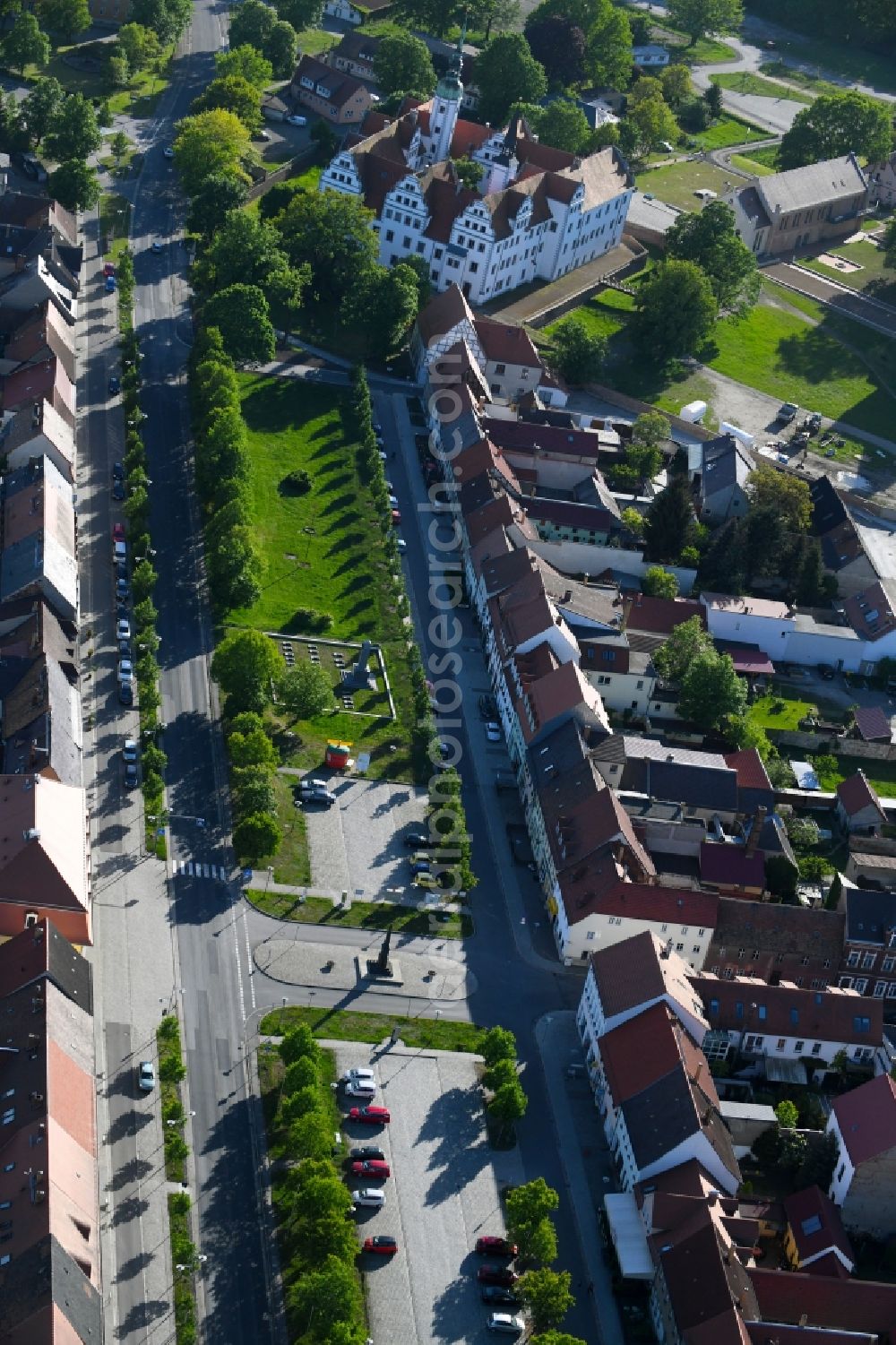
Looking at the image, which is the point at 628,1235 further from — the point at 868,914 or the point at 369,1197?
the point at 868,914

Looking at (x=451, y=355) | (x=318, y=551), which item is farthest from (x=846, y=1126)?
(x=451, y=355)

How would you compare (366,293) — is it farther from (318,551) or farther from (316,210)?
(318,551)

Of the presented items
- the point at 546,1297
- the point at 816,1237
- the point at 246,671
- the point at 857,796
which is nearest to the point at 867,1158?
the point at 816,1237

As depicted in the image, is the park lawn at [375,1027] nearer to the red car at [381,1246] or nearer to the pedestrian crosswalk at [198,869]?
the pedestrian crosswalk at [198,869]

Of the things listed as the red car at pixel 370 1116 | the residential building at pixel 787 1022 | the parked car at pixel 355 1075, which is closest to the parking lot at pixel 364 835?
the parked car at pixel 355 1075

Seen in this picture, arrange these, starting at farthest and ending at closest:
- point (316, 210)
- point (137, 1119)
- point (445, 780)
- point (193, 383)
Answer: point (316, 210), point (193, 383), point (445, 780), point (137, 1119)

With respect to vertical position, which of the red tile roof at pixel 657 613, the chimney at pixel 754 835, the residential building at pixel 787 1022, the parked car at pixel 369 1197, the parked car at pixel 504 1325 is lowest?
the parked car at pixel 504 1325
